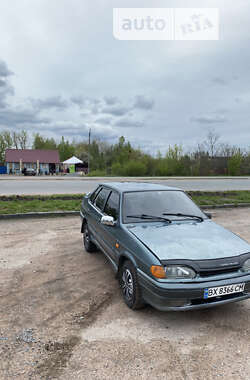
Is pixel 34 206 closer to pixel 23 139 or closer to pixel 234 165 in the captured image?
pixel 234 165

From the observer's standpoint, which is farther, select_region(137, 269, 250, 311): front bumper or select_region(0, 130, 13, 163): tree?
select_region(0, 130, 13, 163): tree

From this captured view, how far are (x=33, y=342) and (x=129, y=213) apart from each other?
6.80 feet

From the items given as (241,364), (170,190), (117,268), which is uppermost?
(170,190)

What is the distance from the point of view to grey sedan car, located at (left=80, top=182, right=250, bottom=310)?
9.70 ft

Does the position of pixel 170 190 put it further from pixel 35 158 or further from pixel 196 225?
pixel 35 158

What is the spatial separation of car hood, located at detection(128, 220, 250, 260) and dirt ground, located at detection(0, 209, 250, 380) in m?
0.84

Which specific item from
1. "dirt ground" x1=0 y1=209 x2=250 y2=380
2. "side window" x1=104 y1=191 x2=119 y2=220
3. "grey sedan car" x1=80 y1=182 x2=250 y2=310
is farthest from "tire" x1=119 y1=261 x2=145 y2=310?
"side window" x1=104 y1=191 x2=119 y2=220

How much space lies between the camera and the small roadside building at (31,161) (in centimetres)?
5556

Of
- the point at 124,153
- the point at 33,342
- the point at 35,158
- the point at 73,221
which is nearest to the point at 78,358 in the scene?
the point at 33,342

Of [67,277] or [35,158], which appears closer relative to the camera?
[67,277]

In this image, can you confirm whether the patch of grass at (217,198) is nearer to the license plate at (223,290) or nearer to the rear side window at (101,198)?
the rear side window at (101,198)

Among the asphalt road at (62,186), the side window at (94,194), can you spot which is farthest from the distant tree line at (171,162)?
the side window at (94,194)

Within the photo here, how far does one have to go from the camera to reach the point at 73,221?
8.98 m

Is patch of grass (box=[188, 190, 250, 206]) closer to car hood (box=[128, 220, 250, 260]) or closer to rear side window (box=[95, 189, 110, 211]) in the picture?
rear side window (box=[95, 189, 110, 211])
